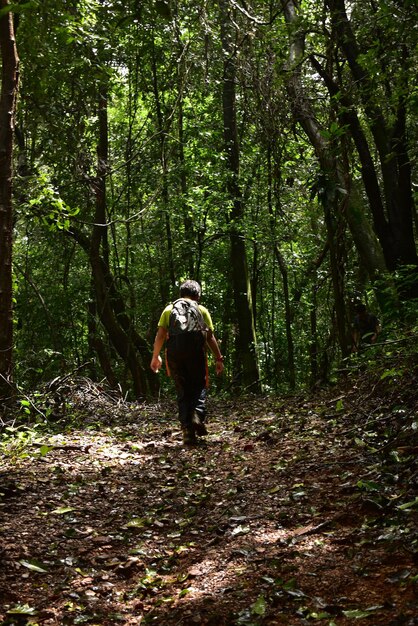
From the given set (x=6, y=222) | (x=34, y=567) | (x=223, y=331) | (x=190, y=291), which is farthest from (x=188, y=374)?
(x=223, y=331)

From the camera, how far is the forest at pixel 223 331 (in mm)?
3863

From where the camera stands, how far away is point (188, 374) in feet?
26.8

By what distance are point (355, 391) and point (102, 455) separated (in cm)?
336

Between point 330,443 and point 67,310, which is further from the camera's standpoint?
point 67,310

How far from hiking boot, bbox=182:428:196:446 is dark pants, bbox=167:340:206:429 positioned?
0.17 ft

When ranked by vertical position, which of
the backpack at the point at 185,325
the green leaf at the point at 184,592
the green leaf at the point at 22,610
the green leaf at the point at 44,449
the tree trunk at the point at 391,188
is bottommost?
the green leaf at the point at 184,592

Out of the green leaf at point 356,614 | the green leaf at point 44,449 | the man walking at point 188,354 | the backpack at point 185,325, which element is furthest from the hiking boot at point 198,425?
the green leaf at point 356,614

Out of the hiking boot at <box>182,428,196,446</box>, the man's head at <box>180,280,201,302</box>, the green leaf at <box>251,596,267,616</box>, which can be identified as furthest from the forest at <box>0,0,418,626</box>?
the man's head at <box>180,280,201,302</box>

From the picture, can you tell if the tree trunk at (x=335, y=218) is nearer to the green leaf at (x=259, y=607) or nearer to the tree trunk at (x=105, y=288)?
the tree trunk at (x=105, y=288)

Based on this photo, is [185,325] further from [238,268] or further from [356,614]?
[238,268]

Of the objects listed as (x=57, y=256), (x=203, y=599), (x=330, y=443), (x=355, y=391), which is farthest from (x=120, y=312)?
(x=203, y=599)

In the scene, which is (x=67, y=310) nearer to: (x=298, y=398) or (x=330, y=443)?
(x=298, y=398)

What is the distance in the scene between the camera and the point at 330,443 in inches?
266

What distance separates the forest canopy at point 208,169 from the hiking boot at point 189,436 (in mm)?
2410
